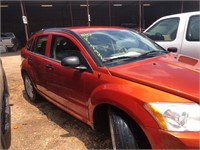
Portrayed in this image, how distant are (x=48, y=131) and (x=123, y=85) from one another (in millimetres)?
1883

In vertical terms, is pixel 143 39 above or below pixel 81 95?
above

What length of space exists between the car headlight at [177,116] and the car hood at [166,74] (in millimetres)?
103

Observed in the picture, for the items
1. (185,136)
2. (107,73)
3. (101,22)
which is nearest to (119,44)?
(107,73)

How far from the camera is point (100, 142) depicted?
3.31 m

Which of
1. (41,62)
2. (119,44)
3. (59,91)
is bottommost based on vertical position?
(59,91)

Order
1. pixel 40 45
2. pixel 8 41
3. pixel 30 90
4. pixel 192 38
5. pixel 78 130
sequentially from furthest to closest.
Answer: pixel 8 41, pixel 30 90, pixel 192 38, pixel 40 45, pixel 78 130

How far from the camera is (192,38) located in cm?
468

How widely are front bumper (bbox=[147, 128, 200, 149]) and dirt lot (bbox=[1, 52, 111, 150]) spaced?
1.25 meters

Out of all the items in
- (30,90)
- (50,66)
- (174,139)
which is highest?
(50,66)

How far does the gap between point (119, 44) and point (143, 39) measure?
1.97ft

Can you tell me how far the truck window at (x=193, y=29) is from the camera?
15.3ft

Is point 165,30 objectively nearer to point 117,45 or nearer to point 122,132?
point 117,45

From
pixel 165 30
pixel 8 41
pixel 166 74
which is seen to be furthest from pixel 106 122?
pixel 8 41

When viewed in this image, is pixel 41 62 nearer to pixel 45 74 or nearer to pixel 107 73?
pixel 45 74
